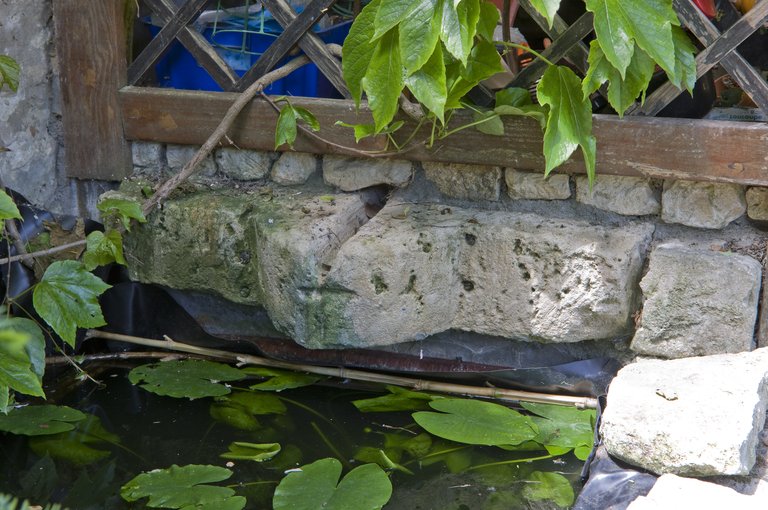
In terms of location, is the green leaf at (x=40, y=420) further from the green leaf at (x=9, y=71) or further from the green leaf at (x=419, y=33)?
the green leaf at (x=419, y=33)

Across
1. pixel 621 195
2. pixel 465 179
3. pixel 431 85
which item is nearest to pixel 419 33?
pixel 431 85

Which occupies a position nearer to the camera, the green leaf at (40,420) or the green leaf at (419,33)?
the green leaf at (419,33)

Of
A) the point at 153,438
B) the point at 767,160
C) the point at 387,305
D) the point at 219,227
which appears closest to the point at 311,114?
the point at 219,227

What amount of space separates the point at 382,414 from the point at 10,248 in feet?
3.84

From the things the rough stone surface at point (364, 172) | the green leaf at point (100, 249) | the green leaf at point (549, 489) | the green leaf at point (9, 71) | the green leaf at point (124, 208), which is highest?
the green leaf at point (9, 71)

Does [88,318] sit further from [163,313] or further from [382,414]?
[382,414]

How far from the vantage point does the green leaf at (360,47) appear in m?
1.95

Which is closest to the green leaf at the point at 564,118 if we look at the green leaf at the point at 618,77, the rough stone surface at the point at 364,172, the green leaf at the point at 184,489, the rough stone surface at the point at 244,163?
the green leaf at the point at 618,77

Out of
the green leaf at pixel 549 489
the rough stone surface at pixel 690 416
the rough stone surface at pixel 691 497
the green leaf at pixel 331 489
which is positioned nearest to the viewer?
the rough stone surface at pixel 691 497

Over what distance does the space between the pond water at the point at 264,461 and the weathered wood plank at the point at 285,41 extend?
0.94 m

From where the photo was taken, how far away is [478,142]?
2291mm

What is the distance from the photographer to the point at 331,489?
184cm

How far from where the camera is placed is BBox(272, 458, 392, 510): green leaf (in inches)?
70.2

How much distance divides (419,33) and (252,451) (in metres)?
1.09
